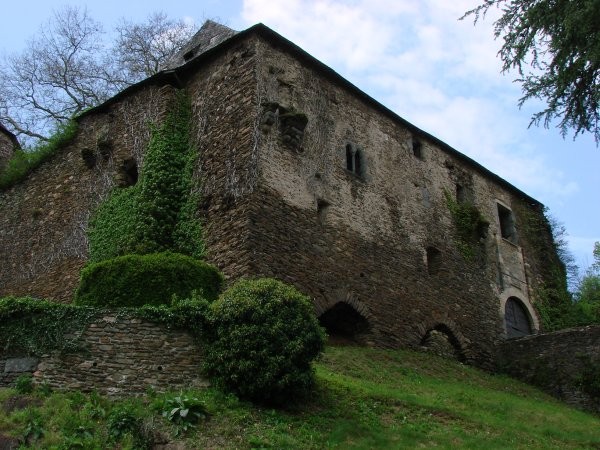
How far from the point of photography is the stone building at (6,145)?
80.1ft

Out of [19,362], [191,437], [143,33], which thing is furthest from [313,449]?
[143,33]

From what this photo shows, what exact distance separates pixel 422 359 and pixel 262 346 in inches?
296

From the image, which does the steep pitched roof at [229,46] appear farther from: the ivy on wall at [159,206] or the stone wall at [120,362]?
the stone wall at [120,362]

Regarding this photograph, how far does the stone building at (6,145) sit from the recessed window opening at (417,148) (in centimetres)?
1244

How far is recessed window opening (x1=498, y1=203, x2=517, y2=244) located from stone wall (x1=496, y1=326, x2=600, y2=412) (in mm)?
4731

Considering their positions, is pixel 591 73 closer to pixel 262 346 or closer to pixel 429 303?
pixel 262 346

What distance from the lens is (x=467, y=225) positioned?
22.8 meters

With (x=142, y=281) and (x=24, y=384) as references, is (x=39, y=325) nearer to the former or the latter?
(x=24, y=384)

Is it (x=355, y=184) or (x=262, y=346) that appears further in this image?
(x=355, y=184)

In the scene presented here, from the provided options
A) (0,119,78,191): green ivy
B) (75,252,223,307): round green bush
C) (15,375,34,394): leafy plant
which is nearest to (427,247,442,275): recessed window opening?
(75,252,223,307): round green bush

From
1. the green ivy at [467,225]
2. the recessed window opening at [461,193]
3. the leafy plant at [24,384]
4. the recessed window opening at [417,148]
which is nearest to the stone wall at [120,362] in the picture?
the leafy plant at [24,384]

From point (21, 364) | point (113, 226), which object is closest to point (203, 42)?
point (113, 226)

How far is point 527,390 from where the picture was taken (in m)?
18.8

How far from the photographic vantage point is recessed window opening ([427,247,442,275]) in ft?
69.7
